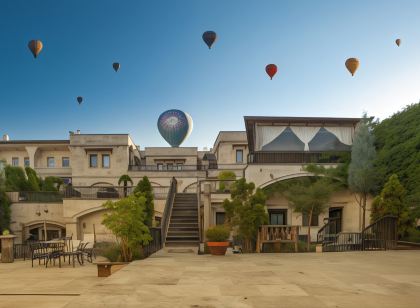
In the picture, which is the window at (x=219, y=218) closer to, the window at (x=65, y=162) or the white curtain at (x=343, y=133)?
the white curtain at (x=343, y=133)

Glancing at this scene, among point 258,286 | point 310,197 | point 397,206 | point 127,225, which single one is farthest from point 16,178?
point 397,206

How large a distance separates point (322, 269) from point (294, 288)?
2.66m

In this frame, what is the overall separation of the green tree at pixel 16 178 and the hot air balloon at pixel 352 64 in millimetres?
27292

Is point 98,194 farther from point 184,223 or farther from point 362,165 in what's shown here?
point 362,165

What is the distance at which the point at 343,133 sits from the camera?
2164 centimetres

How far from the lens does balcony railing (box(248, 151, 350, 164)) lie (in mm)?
20484

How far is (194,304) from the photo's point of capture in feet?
16.1

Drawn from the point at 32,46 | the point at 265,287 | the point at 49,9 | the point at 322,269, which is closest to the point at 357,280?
the point at 322,269

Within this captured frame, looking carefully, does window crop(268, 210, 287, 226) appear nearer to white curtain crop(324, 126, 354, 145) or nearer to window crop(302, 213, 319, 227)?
window crop(302, 213, 319, 227)

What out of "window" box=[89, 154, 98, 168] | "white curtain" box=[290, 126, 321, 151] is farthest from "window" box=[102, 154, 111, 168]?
"white curtain" box=[290, 126, 321, 151]

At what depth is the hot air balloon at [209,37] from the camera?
2447cm

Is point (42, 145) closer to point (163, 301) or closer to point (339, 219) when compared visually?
point (339, 219)

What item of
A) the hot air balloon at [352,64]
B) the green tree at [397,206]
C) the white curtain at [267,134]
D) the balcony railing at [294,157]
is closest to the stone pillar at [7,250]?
the balcony railing at [294,157]

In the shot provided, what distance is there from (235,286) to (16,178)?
27.7m
